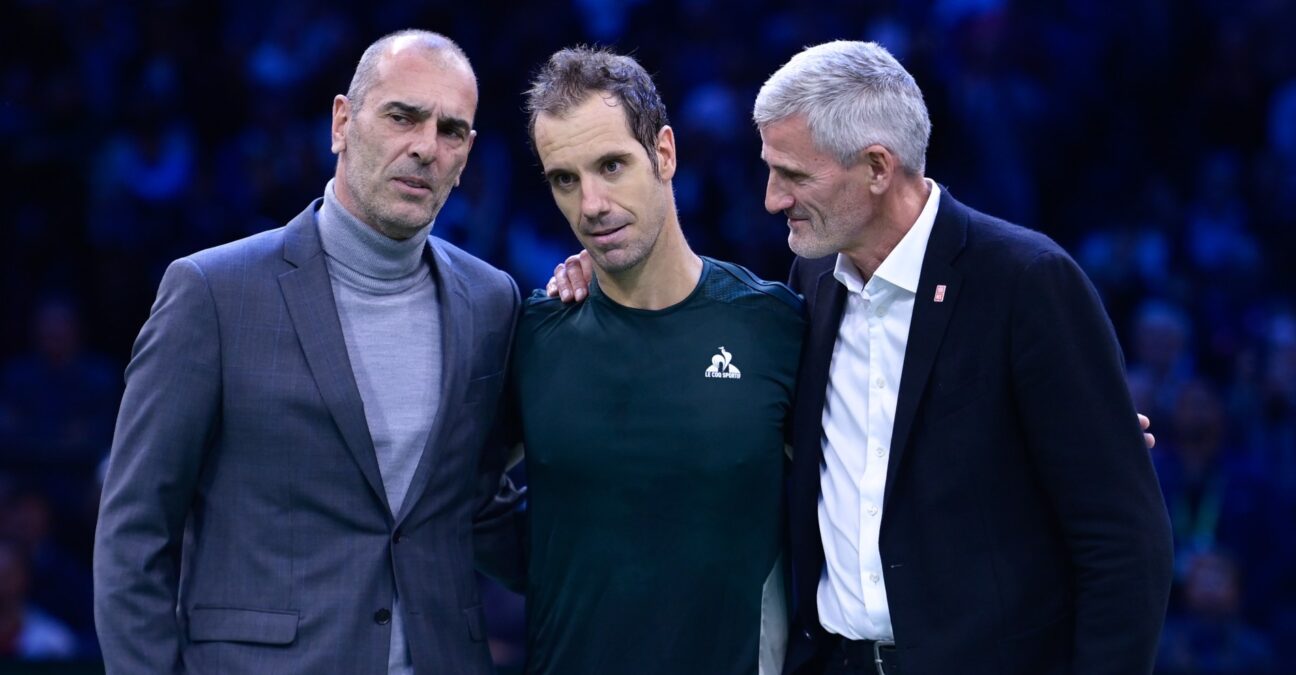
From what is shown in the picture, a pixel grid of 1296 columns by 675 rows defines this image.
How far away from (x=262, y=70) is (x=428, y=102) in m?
4.94

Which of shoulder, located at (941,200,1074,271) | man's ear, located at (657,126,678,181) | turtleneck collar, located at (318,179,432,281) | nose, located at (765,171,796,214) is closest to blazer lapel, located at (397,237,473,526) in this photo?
turtleneck collar, located at (318,179,432,281)

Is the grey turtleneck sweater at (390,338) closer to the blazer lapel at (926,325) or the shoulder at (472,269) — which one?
the shoulder at (472,269)

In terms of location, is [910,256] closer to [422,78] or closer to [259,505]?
[422,78]

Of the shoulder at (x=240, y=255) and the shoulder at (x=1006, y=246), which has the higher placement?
→ the shoulder at (x=1006, y=246)

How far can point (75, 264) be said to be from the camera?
721 centimetres

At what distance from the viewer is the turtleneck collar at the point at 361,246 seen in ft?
10.1

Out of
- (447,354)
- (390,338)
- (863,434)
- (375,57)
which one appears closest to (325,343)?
(390,338)

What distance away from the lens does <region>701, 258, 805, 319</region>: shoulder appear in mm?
3209

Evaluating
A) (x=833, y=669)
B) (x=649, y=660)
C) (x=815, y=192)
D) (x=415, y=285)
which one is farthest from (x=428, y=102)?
(x=833, y=669)

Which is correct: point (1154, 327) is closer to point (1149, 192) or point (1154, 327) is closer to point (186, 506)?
point (1149, 192)

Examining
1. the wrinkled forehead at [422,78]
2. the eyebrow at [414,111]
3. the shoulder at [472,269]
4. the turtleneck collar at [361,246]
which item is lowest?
the shoulder at [472,269]

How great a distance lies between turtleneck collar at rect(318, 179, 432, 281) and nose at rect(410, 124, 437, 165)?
0.14 metres

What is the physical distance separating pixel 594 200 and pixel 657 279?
23 centimetres

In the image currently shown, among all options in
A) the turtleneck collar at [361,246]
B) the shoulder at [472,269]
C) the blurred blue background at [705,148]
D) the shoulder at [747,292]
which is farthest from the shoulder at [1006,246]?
the blurred blue background at [705,148]
